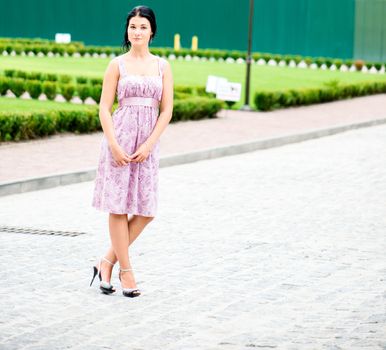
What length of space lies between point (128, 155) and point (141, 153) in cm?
9

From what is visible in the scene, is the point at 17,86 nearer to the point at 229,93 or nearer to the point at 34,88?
the point at 34,88

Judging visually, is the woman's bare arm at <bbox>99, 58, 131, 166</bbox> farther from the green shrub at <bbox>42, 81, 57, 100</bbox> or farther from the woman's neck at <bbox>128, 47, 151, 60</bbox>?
the green shrub at <bbox>42, 81, 57, 100</bbox>

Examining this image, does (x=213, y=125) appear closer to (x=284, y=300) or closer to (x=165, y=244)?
(x=165, y=244)

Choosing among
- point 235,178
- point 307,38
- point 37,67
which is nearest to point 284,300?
point 235,178

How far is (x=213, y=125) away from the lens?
64.5 feet

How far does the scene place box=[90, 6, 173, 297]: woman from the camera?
6.86 metres

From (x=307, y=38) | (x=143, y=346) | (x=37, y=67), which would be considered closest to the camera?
(x=143, y=346)

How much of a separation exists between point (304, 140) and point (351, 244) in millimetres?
9776

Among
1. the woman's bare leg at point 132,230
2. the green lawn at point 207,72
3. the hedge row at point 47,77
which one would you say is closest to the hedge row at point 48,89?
the hedge row at point 47,77

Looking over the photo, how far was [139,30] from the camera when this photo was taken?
693cm

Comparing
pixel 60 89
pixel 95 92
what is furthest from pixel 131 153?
pixel 60 89

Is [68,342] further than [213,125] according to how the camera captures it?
No

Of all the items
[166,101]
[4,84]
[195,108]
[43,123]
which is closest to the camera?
[166,101]

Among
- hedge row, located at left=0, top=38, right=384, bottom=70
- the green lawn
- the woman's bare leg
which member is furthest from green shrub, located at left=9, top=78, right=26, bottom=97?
hedge row, located at left=0, top=38, right=384, bottom=70
